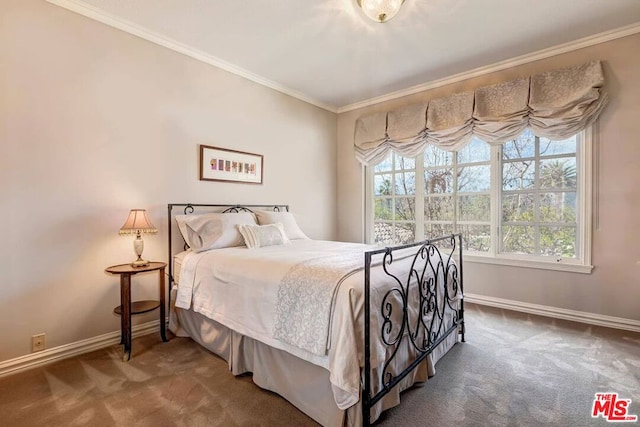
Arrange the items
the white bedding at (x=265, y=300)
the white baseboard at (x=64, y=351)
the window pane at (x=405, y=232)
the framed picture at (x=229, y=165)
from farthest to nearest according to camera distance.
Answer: the window pane at (x=405, y=232) < the framed picture at (x=229, y=165) < the white baseboard at (x=64, y=351) < the white bedding at (x=265, y=300)

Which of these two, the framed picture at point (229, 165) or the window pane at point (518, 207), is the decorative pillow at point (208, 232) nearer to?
the framed picture at point (229, 165)

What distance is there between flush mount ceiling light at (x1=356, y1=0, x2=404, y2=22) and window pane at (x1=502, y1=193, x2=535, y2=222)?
2.39m

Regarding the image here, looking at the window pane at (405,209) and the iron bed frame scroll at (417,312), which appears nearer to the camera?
the iron bed frame scroll at (417,312)

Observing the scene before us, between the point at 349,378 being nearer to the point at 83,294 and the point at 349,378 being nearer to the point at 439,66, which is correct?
the point at 83,294

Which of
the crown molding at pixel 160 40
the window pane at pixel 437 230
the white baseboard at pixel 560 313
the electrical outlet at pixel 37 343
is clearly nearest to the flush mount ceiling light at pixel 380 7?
the crown molding at pixel 160 40

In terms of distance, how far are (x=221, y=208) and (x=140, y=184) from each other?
2.76 feet

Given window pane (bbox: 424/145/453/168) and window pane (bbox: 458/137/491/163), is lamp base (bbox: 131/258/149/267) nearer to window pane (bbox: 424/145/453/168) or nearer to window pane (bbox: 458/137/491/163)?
window pane (bbox: 424/145/453/168)

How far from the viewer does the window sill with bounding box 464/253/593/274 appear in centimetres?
297

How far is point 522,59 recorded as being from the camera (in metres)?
3.25

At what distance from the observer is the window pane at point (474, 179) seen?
3.57 metres

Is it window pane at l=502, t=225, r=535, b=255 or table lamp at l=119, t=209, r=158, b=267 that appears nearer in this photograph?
table lamp at l=119, t=209, r=158, b=267

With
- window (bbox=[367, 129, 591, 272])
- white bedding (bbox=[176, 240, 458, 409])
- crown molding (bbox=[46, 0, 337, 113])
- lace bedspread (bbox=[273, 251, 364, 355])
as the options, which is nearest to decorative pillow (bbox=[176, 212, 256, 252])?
white bedding (bbox=[176, 240, 458, 409])

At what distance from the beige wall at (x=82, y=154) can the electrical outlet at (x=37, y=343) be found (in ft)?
0.13

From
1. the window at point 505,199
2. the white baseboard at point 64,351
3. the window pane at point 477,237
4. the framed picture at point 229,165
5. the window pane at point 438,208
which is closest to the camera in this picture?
the white baseboard at point 64,351
